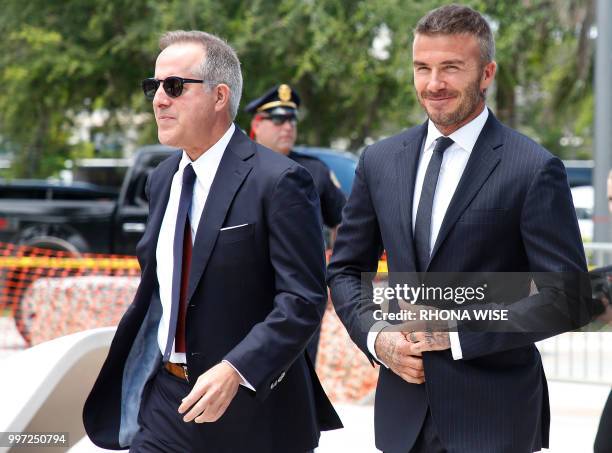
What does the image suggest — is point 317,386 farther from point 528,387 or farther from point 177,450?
point 528,387

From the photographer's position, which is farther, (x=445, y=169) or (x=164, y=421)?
(x=164, y=421)

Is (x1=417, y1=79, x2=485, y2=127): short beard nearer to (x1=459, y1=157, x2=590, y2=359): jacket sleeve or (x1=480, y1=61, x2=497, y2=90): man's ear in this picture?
(x1=480, y1=61, x2=497, y2=90): man's ear

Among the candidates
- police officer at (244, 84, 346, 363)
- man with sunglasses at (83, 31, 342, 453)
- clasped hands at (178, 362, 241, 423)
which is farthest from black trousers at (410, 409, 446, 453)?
police officer at (244, 84, 346, 363)

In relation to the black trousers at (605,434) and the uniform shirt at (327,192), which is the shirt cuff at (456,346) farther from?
the uniform shirt at (327,192)

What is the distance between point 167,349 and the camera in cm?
323

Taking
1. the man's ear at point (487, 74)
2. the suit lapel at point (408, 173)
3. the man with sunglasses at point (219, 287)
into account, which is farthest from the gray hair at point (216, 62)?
the man's ear at point (487, 74)

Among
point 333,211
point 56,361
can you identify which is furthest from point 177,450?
point 333,211

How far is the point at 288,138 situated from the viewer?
6602 millimetres

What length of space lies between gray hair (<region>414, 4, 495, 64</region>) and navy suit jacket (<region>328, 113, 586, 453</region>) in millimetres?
214

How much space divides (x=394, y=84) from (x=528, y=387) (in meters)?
15.2

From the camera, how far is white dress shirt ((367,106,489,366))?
3018mm

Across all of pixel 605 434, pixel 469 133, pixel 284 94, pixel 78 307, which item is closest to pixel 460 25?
pixel 469 133

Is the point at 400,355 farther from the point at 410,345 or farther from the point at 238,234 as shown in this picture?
the point at 238,234

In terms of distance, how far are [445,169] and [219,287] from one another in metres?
0.72
